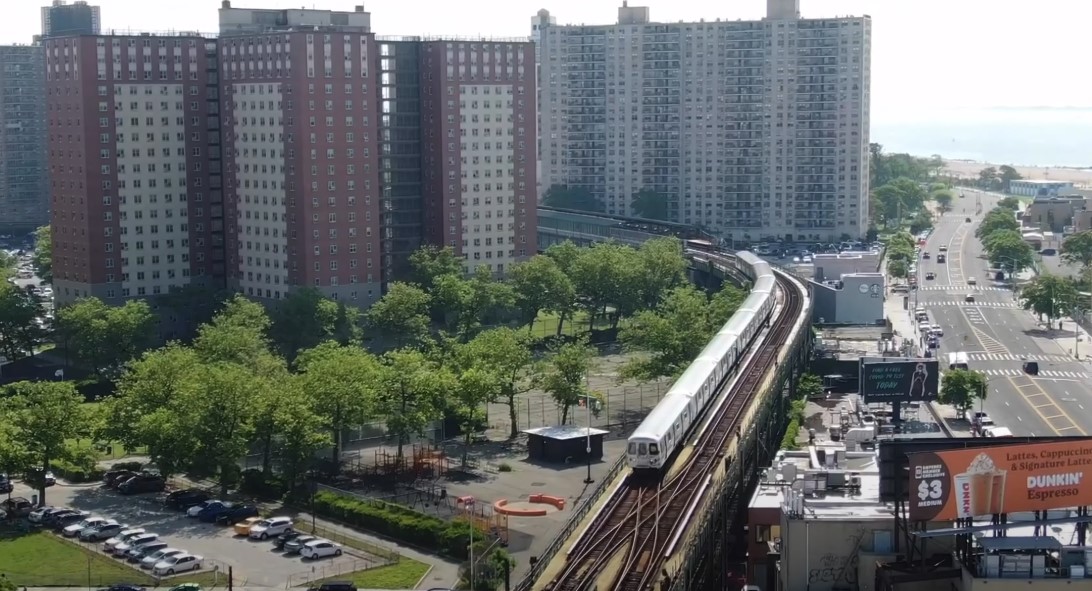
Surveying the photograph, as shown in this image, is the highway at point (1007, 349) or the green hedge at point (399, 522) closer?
the green hedge at point (399, 522)

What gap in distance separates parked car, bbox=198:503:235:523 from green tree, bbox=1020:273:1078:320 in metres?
56.9

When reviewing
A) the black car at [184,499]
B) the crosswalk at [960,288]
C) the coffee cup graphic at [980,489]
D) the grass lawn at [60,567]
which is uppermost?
the coffee cup graphic at [980,489]

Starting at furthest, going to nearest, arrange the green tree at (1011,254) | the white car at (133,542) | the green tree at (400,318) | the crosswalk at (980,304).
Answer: the green tree at (1011,254) < the crosswalk at (980,304) < the green tree at (400,318) < the white car at (133,542)

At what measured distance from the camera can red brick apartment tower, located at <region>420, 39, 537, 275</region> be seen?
3765 inches

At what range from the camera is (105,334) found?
79.6 meters

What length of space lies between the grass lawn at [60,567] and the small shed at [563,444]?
17.0m

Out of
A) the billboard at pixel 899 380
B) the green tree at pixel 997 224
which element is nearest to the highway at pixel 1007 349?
the billboard at pixel 899 380

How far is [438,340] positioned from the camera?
8662 cm

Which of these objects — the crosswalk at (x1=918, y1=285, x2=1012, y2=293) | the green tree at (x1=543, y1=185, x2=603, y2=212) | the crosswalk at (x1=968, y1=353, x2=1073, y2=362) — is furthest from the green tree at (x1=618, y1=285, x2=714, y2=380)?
the green tree at (x1=543, y1=185, x2=603, y2=212)

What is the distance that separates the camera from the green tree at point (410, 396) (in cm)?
5716

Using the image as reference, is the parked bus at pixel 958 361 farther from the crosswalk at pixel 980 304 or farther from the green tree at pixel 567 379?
the crosswalk at pixel 980 304

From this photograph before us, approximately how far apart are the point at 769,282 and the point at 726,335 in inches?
838

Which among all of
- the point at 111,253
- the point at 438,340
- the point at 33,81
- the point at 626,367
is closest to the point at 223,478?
the point at 626,367

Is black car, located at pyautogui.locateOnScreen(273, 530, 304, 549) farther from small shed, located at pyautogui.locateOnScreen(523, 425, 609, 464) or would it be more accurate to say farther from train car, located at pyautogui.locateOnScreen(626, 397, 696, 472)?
small shed, located at pyautogui.locateOnScreen(523, 425, 609, 464)
